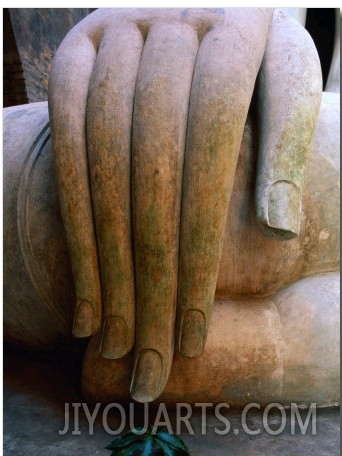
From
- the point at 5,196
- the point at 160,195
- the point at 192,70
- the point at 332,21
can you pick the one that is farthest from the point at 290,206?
the point at 332,21

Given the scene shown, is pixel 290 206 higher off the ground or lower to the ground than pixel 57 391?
higher

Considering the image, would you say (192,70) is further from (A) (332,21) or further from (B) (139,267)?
(A) (332,21)

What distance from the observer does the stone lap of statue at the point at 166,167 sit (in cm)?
126

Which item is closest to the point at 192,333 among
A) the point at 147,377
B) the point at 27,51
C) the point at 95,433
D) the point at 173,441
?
the point at 147,377

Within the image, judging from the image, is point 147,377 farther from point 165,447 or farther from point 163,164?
point 163,164

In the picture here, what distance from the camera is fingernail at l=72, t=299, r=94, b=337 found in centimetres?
137

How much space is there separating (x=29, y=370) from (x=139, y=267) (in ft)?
2.39

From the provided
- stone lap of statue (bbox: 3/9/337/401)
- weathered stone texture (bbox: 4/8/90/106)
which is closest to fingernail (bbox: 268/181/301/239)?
stone lap of statue (bbox: 3/9/337/401)

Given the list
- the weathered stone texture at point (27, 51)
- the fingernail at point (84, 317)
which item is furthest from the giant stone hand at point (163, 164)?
the weathered stone texture at point (27, 51)

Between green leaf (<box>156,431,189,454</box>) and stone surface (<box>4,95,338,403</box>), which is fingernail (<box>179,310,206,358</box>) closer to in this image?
stone surface (<box>4,95,338,403</box>)

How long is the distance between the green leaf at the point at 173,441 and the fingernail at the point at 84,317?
32cm

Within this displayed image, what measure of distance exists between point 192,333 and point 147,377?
0.54 feet

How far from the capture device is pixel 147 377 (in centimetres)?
134

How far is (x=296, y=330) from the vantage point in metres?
1.48
